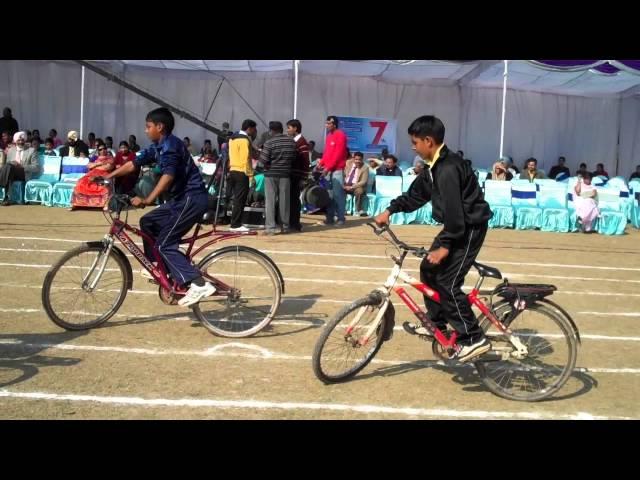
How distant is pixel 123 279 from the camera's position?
5.86 metres

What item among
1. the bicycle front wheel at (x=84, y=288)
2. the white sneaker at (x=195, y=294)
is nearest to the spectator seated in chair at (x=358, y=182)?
the bicycle front wheel at (x=84, y=288)

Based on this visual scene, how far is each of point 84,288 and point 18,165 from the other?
410 inches

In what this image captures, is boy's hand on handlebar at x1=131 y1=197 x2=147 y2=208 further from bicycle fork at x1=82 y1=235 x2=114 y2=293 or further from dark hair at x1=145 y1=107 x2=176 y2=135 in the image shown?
dark hair at x1=145 y1=107 x2=176 y2=135

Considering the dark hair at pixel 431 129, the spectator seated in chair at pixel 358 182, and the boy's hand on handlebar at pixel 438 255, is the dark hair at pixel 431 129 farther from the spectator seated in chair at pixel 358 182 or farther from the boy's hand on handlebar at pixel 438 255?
the spectator seated in chair at pixel 358 182

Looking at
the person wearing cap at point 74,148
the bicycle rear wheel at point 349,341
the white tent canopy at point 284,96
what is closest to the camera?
the bicycle rear wheel at point 349,341

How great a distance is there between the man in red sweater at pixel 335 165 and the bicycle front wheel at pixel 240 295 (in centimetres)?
733

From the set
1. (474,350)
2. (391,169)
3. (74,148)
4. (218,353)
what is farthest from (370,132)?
(474,350)

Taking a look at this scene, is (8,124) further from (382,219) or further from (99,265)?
(382,219)

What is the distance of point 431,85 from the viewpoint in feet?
66.5

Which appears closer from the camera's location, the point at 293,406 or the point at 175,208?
the point at 293,406

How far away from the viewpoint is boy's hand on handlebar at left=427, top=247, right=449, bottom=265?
425cm

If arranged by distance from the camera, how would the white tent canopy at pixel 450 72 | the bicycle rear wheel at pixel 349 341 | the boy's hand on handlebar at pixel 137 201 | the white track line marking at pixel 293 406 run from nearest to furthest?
1. the white track line marking at pixel 293 406
2. the bicycle rear wheel at pixel 349 341
3. the boy's hand on handlebar at pixel 137 201
4. the white tent canopy at pixel 450 72

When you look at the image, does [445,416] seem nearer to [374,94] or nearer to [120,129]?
[374,94]

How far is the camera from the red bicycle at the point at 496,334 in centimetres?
445
